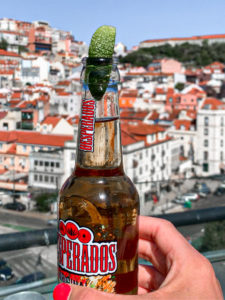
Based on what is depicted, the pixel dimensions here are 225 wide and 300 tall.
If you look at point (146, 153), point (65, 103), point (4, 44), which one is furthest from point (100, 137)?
point (4, 44)

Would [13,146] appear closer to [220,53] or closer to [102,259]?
[102,259]

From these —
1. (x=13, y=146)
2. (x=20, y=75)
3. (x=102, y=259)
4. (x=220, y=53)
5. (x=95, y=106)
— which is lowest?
(x=13, y=146)

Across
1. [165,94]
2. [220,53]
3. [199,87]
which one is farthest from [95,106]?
[220,53]

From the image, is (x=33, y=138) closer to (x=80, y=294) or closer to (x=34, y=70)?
(x=80, y=294)

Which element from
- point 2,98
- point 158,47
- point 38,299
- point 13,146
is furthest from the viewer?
point 158,47

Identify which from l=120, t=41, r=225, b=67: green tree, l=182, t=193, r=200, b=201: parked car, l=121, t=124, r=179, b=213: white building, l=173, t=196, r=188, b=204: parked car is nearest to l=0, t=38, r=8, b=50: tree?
l=120, t=41, r=225, b=67: green tree

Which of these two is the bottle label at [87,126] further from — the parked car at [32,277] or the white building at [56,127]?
the white building at [56,127]
